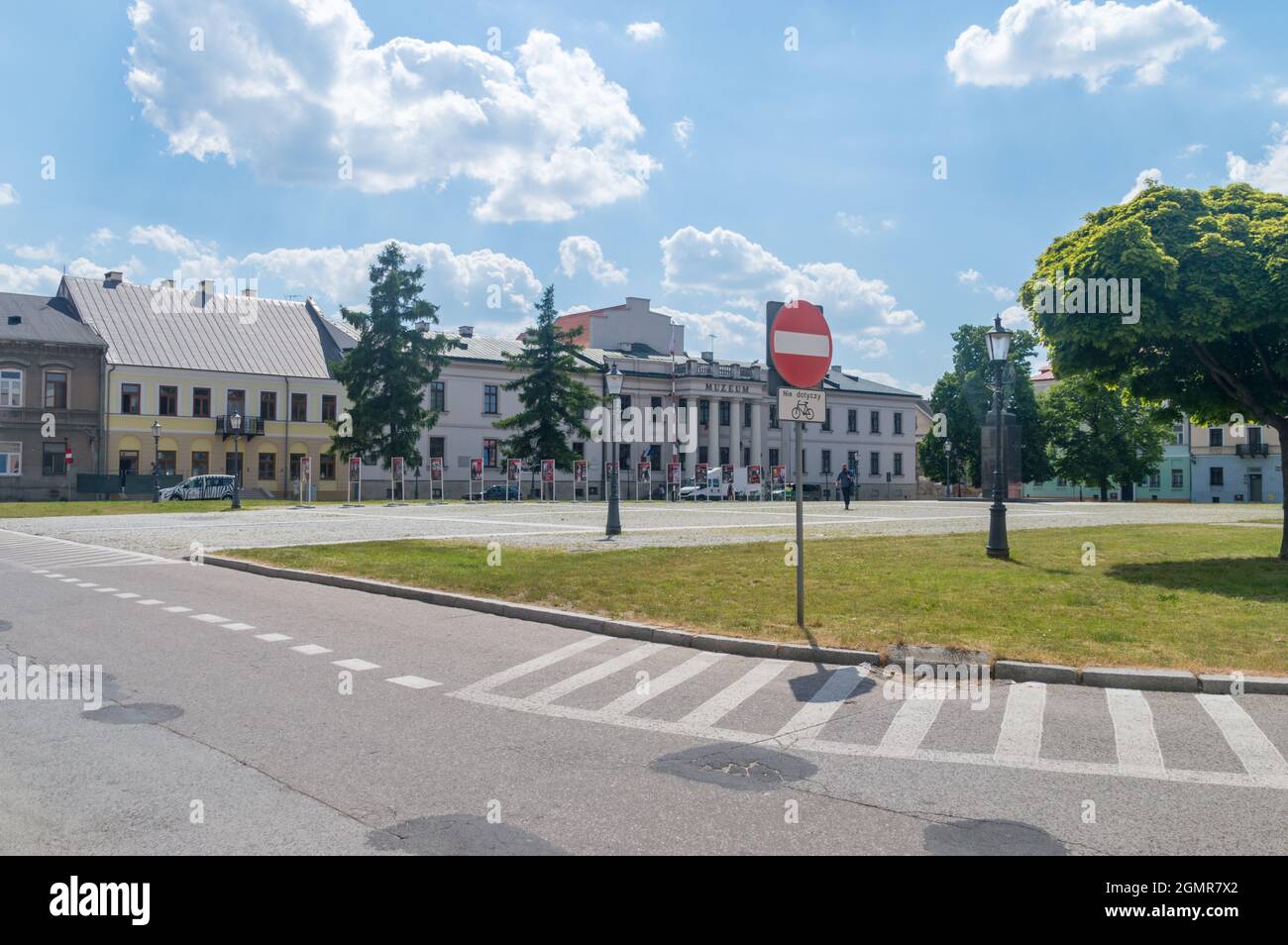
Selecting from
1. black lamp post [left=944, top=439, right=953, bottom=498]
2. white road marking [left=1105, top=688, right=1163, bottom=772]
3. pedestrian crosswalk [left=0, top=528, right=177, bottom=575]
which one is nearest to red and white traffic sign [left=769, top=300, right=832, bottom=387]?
white road marking [left=1105, top=688, right=1163, bottom=772]

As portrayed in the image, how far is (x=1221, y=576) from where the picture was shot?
49.1ft

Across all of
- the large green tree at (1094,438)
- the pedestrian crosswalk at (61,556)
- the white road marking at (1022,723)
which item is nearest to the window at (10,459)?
the pedestrian crosswalk at (61,556)

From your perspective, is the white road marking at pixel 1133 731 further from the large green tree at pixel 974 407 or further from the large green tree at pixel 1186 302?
the large green tree at pixel 974 407

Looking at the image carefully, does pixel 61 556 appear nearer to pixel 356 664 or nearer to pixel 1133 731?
pixel 356 664

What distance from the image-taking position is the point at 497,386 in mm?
75125

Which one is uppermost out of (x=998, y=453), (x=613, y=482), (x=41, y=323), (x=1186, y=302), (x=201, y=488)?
(x=41, y=323)

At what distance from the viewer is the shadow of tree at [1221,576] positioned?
43.0 ft

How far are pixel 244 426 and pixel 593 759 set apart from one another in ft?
208

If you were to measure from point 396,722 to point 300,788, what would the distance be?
1483 millimetres

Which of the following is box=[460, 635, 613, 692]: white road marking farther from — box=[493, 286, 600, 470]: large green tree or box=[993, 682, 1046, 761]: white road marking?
box=[493, 286, 600, 470]: large green tree

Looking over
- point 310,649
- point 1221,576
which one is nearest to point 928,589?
point 1221,576

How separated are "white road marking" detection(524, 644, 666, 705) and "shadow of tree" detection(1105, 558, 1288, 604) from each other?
7.83m

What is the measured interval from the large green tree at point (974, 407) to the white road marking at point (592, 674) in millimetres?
70078

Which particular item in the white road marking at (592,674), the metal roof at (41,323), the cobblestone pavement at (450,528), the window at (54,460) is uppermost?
the metal roof at (41,323)
